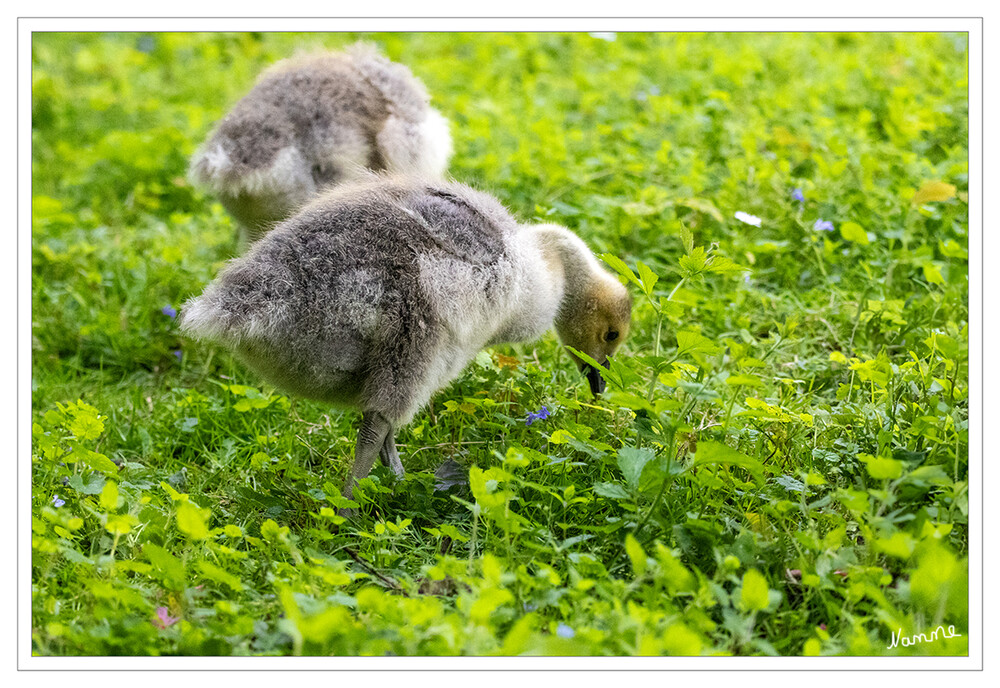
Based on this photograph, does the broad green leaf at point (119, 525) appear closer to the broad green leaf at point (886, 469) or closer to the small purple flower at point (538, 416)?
the small purple flower at point (538, 416)

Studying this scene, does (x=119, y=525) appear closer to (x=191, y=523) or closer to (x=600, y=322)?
(x=191, y=523)

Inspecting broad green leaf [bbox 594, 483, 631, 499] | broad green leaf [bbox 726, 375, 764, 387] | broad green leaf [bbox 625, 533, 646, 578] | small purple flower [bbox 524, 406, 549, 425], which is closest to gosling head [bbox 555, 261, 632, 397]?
small purple flower [bbox 524, 406, 549, 425]

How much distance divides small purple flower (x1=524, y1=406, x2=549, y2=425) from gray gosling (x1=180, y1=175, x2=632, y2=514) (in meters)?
0.31

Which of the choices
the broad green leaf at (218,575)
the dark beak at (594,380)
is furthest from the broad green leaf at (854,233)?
the broad green leaf at (218,575)

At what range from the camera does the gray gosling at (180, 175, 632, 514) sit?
3.22 metres

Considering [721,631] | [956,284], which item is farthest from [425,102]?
[721,631]

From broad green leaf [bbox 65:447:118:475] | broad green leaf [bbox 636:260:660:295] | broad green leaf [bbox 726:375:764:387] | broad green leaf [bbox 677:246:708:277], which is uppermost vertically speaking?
broad green leaf [bbox 677:246:708:277]

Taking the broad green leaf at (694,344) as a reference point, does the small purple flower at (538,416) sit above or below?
below

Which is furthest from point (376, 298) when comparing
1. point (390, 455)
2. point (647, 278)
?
point (647, 278)

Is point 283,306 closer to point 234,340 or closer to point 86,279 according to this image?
point 234,340

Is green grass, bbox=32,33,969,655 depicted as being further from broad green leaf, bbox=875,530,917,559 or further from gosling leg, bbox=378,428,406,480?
gosling leg, bbox=378,428,406,480

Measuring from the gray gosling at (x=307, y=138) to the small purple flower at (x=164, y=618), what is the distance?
1.99 meters

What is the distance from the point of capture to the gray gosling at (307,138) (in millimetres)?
4602
